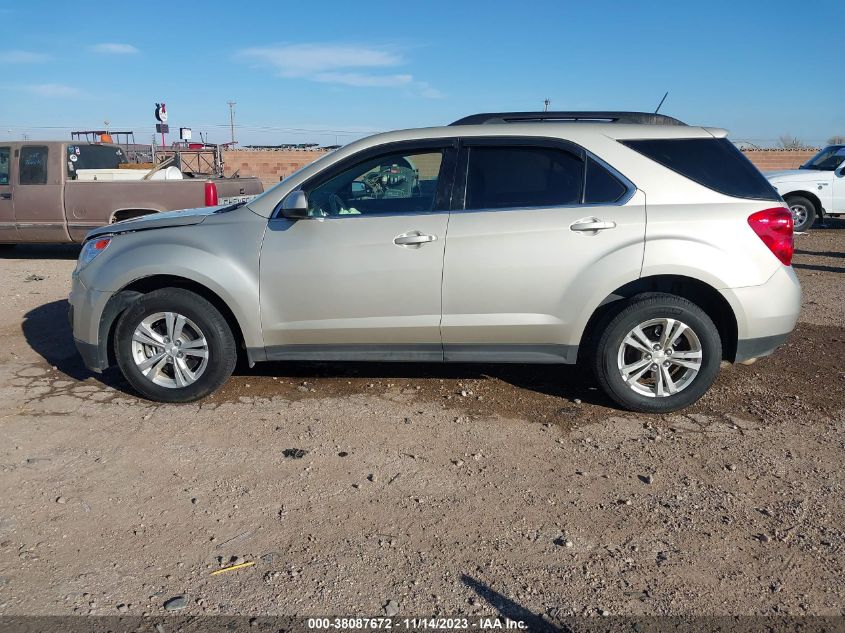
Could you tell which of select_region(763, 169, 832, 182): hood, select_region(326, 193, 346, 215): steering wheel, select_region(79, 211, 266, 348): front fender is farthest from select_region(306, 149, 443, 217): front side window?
select_region(763, 169, 832, 182): hood

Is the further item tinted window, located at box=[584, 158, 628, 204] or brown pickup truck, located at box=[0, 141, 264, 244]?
brown pickup truck, located at box=[0, 141, 264, 244]

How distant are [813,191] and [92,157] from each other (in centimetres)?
1316

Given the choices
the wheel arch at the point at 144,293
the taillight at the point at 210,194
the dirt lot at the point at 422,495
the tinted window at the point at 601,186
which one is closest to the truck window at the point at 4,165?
the taillight at the point at 210,194

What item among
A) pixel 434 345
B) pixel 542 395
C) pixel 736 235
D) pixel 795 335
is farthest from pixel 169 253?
pixel 795 335

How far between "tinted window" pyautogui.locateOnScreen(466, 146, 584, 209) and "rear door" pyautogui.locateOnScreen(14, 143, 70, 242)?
25.2 ft

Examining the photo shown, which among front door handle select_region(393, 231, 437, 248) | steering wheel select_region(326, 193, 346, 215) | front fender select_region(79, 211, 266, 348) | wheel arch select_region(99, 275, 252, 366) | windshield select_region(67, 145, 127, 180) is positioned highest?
windshield select_region(67, 145, 127, 180)

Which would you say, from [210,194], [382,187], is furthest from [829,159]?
[382,187]

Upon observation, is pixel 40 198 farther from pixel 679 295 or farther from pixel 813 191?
pixel 813 191

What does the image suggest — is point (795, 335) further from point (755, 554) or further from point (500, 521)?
point (500, 521)

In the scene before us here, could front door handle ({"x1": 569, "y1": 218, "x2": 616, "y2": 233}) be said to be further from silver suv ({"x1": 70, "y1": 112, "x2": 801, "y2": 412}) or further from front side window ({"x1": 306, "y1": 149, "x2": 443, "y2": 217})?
front side window ({"x1": 306, "y1": 149, "x2": 443, "y2": 217})

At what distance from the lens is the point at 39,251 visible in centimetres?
1177

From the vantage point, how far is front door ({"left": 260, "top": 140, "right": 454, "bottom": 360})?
4.56m

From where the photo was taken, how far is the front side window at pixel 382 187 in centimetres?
470

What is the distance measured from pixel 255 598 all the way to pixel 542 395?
2735 millimetres
